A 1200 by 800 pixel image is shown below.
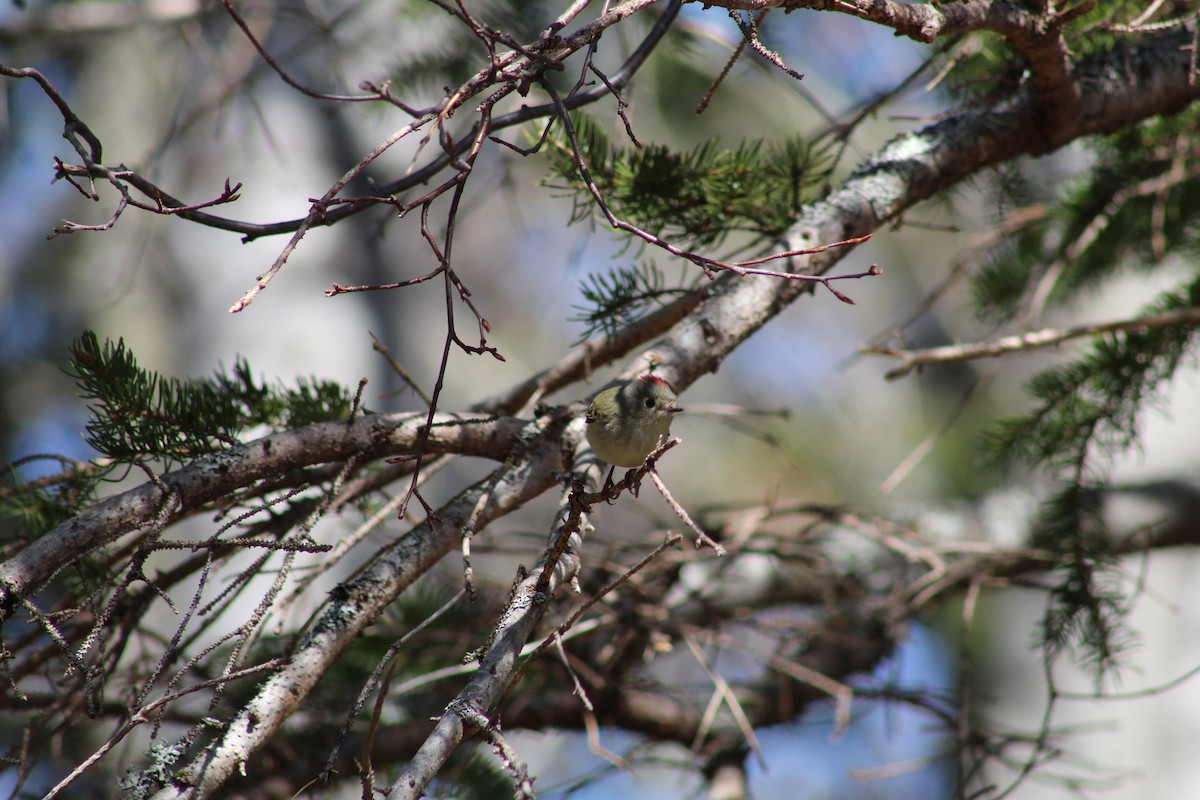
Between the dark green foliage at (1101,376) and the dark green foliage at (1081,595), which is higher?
the dark green foliage at (1101,376)

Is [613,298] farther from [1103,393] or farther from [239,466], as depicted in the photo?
[1103,393]

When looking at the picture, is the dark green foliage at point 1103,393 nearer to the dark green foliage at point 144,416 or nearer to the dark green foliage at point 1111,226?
the dark green foliage at point 1111,226

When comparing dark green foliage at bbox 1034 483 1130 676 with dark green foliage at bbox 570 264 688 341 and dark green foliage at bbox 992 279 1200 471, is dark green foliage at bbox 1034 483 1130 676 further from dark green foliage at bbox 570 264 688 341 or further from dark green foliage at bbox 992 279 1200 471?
dark green foliage at bbox 570 264 688 341

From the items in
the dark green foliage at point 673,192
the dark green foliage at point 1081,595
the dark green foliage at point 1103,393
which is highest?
the dark green foliage at point 1103,393

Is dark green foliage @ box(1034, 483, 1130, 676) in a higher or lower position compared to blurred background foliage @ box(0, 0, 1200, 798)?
lower

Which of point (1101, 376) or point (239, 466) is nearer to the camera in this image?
point (239, 466)

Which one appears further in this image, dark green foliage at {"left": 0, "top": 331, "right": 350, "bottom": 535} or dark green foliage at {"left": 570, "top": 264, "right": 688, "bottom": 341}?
dark green foliage at {"left": 570, "top": 264, "right": 688, "bottom": 341}

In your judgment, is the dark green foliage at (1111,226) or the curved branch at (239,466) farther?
the dark green foliage at (1111,226)

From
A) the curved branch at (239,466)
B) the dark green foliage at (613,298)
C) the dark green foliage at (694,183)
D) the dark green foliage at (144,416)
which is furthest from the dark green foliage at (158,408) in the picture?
the dark green foliage at (694,183)

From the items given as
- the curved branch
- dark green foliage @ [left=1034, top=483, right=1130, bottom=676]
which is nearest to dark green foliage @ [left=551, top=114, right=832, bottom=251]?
the curved branch

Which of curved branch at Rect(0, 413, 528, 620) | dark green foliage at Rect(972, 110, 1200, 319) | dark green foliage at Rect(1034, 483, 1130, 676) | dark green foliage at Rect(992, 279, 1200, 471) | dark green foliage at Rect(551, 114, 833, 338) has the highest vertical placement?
dark green foliage at Rect(972, 110, 1200, 319)

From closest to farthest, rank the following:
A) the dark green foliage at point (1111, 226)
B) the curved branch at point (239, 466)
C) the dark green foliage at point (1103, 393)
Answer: the curved branch at point (239, 466) → the dark green foliage at point (1103, 393) → the dark green foliage at point (1111, 226)

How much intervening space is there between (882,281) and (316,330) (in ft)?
19.4

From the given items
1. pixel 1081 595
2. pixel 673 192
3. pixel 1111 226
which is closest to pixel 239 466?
pixel 673 192
